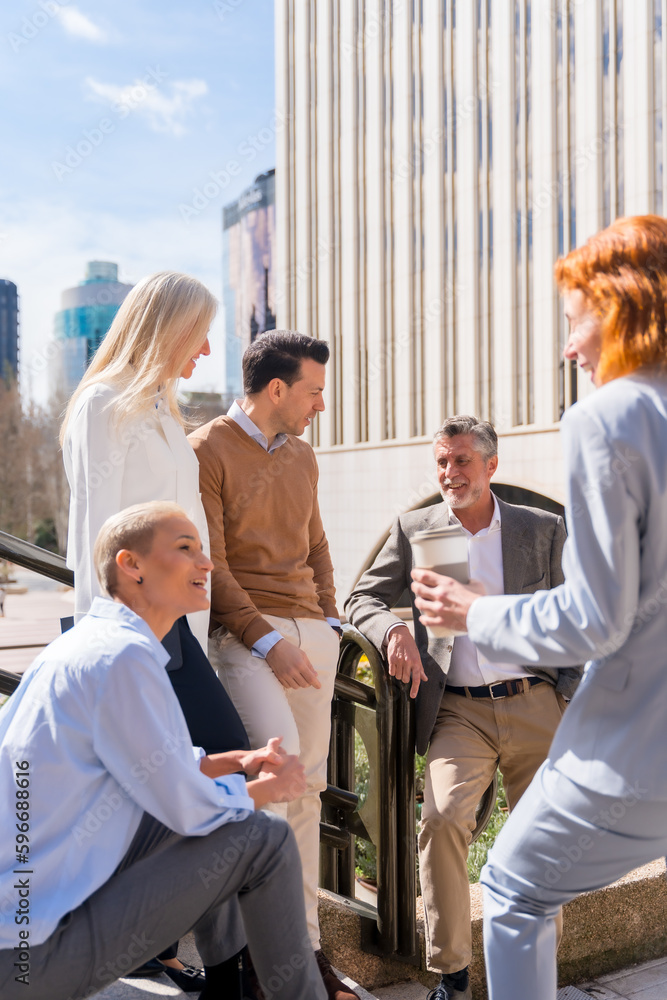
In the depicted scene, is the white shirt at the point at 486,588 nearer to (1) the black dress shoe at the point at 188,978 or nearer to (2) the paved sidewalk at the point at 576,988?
(2) the paved sidewalk at the point at 576,988

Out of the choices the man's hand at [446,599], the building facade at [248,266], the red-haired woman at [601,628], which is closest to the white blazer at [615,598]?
the red-haired woman at [601,628]

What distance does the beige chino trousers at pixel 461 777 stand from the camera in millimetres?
2568

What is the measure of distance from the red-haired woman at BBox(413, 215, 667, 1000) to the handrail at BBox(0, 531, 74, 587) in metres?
A: 1.36

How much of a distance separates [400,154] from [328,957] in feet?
85.9

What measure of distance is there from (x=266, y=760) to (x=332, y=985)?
2.63ft

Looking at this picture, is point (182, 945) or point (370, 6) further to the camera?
point (370, 6)

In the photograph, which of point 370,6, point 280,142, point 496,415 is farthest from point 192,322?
point 280,142

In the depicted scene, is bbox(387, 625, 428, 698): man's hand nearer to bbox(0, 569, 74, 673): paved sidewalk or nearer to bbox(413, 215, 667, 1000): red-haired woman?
bbox(413, 215, 667, 1000): red-haired woman

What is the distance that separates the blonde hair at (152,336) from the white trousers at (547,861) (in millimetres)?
1492

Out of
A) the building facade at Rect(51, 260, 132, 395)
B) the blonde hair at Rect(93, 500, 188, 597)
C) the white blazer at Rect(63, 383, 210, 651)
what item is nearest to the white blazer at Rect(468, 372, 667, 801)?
the blonde hair at Rect(93, 500, 188, 597)

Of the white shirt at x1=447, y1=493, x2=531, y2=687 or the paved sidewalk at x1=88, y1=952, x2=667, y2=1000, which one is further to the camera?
the white shirt at x1=447, y1=493, x2=531, y2=687

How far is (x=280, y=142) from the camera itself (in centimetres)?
3134

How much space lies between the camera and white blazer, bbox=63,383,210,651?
2396mm

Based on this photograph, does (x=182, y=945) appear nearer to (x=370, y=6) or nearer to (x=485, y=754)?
(x=485, y=754)
